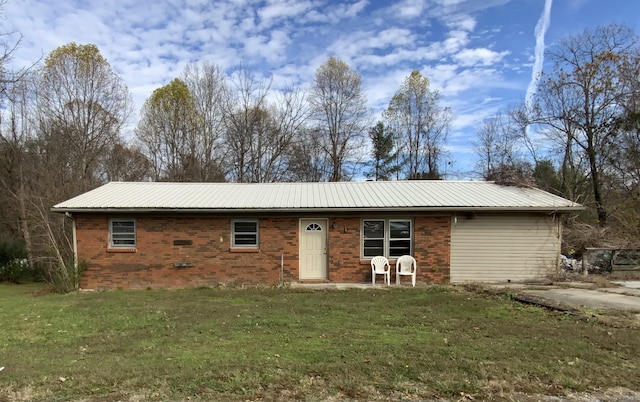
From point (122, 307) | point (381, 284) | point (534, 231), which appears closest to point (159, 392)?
point (122, 307)

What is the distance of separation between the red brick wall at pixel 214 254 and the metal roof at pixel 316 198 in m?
0.55

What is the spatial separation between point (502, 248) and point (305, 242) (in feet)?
21.1

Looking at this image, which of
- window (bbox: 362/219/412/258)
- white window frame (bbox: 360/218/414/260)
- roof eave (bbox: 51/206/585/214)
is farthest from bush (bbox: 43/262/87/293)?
window (bbox: 362/219/412/258)

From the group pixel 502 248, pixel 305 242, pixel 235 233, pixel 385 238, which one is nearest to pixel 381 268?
pixel 385 238

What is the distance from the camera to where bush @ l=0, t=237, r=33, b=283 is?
19312 mm

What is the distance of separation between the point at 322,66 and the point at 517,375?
29.1m

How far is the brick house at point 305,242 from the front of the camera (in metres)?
13.1

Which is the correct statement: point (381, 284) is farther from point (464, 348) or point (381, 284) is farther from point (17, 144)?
point (17, 144)

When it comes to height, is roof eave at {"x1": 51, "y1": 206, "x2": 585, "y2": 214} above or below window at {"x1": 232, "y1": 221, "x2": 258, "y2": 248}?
above

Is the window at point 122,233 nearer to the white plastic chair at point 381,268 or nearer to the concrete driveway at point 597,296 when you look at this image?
the white plastic chair at point 381,268

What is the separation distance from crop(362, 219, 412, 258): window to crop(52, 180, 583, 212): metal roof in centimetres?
72

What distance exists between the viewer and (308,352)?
534 cm

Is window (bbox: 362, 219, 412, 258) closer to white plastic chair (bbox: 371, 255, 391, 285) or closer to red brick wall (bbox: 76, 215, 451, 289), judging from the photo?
red brick wall (bbox: 76, 215, 451, 289)

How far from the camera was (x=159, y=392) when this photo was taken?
13.1ft
